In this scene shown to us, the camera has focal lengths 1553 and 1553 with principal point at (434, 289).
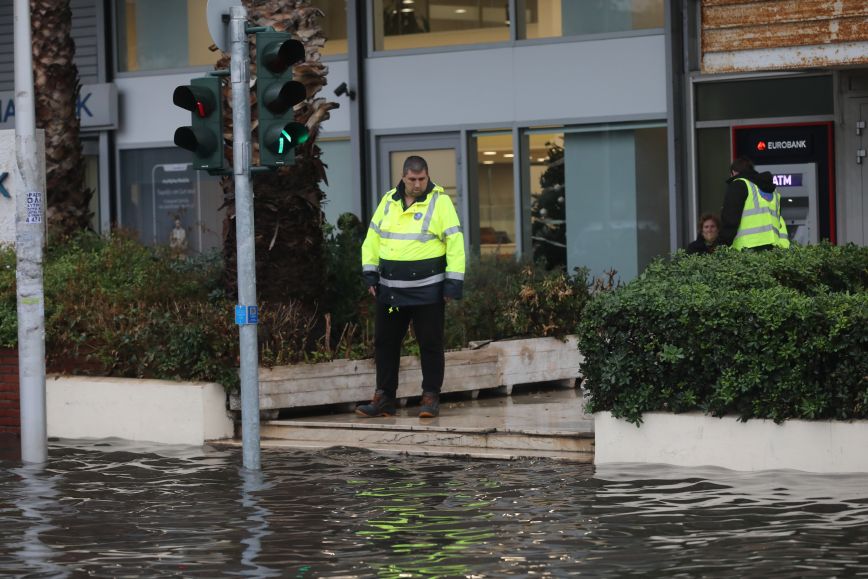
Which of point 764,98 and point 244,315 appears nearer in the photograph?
point 244,315

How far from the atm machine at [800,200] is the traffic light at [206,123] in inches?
348

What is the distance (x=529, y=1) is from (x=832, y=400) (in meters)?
10.1

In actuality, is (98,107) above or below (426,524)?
above

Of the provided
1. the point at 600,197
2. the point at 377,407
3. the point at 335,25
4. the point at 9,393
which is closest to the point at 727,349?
the point at 377,407

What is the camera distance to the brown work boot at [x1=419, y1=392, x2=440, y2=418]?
1165 cm

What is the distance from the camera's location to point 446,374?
42.3ft

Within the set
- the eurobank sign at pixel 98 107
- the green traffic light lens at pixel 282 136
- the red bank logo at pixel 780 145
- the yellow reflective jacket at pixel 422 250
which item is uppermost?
the eurobank sign at pixel 98 107

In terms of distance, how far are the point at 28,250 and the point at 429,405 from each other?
3.14m

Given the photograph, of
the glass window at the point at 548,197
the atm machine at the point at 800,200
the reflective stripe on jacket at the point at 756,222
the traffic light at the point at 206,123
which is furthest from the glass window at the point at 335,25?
the traffic light at the point at 206,123

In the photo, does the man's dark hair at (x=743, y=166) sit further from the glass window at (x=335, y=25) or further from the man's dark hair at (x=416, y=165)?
the glass window at (x=335, y=25)

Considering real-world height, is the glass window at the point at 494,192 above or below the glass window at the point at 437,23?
below

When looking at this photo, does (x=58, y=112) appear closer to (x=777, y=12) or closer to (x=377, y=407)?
(x=377, y=407)

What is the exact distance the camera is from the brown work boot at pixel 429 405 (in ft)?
38.2

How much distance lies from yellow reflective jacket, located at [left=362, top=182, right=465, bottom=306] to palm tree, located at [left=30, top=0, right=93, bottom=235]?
5000mm
